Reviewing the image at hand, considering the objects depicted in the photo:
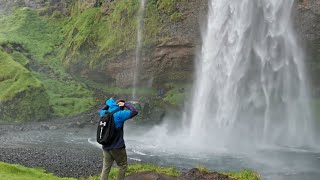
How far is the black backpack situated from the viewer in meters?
10.0

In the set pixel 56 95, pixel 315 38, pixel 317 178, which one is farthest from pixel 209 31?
pixel 317 178

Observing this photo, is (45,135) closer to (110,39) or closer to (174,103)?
(174,103)

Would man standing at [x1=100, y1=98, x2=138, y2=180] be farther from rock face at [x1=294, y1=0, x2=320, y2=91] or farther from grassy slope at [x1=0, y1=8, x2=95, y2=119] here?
grassy slope at [x1=0, y1=8, x2=95, y2=119]

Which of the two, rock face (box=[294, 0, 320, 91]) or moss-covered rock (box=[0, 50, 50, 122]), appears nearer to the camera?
rock face (box=[294, 0, 320, 91])

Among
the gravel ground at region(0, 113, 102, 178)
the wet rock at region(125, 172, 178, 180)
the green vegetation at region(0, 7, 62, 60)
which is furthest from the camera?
the green vegetation at region(0, 7, 62, 60)

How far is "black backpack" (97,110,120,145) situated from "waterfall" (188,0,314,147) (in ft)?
77.1

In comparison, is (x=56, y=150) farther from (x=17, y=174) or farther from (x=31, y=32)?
(x=31, y=32)

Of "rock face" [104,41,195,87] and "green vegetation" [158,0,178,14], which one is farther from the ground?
"green vegetation" [158,0,178,14]

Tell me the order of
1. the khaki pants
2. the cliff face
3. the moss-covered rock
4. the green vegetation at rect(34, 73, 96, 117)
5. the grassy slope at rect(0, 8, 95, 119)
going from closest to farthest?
the khaki pants
the moss-covered rock
the cliff face
the green vegetation at rect(34, 73, 96, 117)
the grassy slope at rect(0, 8, 95, 119)

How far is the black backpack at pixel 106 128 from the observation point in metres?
10.0

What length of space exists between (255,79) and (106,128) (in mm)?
26831

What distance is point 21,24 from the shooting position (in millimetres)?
53781

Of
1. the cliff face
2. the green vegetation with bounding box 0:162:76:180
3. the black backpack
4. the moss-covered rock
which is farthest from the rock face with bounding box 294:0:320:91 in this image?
the black backpack

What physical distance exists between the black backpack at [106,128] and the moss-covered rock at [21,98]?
27.9 meters
